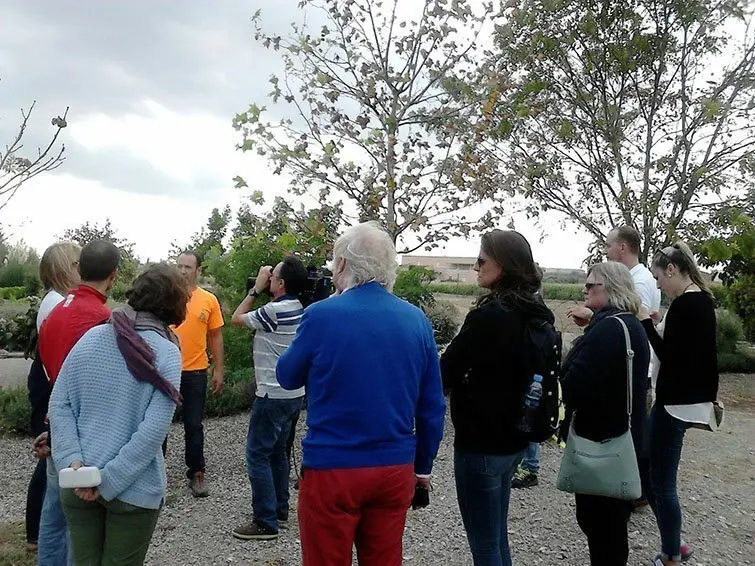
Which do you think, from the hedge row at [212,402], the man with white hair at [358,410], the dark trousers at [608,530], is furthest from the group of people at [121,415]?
the hedge row at [212,402]

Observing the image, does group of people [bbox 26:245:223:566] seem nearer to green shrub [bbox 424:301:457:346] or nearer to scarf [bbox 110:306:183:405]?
scarf [bbox 110:306:183:405]

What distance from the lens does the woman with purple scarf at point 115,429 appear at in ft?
7.74

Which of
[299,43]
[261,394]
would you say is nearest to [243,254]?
[299,43]

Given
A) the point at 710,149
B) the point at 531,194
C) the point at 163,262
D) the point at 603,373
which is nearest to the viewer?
the point at 163,262

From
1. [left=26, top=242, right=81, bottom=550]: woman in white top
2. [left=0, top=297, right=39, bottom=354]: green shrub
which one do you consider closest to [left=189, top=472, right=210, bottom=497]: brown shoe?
[left=26, top=242, right=81, bottom=550]: woman in white top

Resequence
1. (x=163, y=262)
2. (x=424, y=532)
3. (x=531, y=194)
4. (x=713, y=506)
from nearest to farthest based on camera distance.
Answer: (x=163, y=262) → (x=424, y=532) → (x=713, y=506) → (x=531, y=194)

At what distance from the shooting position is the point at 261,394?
403 centimetres

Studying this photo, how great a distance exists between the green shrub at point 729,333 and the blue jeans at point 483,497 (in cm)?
1420

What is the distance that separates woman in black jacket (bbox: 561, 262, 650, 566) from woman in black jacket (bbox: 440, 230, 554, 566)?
1.43 ft

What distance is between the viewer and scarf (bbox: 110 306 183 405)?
2365 millimetres

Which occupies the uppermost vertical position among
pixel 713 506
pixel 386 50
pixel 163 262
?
pixel 386 50

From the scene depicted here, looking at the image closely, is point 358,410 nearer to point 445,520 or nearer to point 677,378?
point 677,378

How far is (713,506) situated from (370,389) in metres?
4.41

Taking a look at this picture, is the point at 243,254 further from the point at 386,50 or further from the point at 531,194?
the point at 531,194
